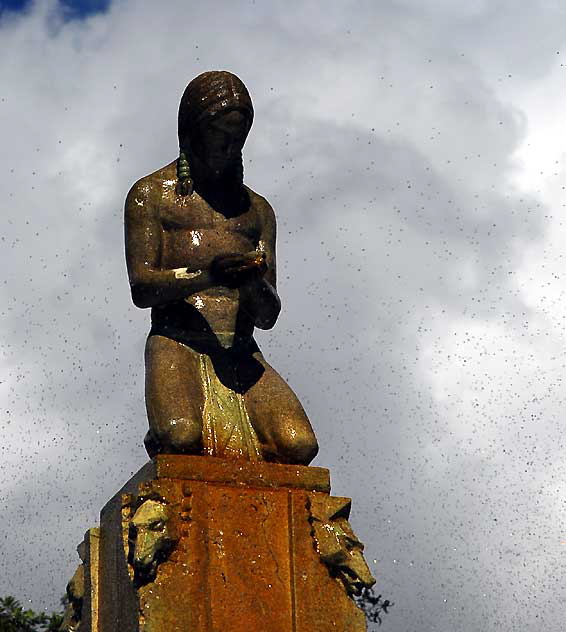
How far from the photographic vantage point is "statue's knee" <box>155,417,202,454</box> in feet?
32.1

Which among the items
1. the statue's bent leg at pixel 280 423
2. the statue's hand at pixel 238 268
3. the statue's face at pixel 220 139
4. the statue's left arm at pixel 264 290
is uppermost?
the statue's face at pixel 220 139

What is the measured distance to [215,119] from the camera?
1047 centimetres

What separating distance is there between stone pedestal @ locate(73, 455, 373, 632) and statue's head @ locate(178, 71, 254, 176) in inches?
93.7

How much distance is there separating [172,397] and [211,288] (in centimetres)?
102

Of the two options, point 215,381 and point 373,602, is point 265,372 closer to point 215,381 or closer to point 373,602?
point 215,381

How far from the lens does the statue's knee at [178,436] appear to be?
978 cm

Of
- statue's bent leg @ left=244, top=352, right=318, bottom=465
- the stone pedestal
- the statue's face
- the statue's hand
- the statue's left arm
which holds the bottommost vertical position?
the stone pedestal

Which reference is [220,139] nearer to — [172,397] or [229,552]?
[172,397]

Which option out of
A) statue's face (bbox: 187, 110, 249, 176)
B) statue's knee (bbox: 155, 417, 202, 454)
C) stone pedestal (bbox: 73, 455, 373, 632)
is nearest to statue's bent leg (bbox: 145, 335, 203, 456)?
statue's knee (bbox: 155, 417, 202, 454)

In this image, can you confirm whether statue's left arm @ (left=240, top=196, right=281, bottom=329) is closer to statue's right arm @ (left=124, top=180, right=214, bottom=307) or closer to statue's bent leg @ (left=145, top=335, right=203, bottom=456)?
statue's right arm @ (left=124, top=180, right=214, bottom=307)

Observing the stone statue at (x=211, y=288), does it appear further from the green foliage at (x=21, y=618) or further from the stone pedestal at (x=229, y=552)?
the green foliage at (x=21, y=618)

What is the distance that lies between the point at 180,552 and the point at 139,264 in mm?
2256

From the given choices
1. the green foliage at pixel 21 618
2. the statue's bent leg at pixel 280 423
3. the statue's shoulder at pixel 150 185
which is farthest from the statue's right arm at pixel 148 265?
the green foliage at pixel 21 618

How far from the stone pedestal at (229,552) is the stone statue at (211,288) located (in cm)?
32
